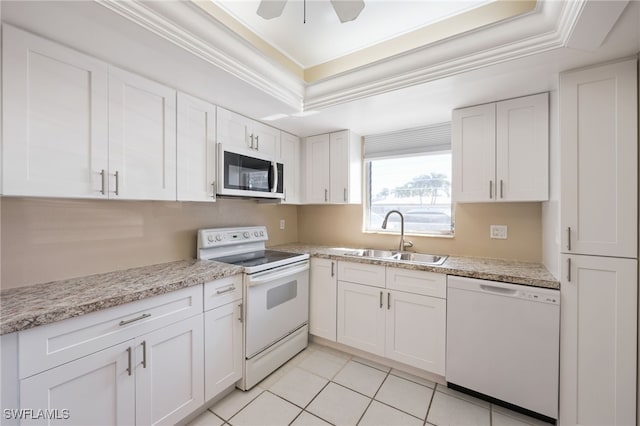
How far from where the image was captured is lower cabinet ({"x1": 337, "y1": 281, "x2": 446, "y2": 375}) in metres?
1.99

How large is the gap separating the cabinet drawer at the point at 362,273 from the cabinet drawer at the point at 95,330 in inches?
49.1

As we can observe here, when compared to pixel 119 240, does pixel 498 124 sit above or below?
above

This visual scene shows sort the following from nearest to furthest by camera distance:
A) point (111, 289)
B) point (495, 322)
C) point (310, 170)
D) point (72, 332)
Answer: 1. point (72, 332)
2. point (111, 289)
3. point (495, 322)
4. point (310, 170)

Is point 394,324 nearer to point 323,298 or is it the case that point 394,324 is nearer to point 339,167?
point 323,298

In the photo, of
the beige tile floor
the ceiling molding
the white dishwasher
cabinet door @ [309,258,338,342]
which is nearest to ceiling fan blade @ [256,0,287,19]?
the ceiling molding

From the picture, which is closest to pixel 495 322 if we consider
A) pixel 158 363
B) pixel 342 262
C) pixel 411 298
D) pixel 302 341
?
pixel 411 298

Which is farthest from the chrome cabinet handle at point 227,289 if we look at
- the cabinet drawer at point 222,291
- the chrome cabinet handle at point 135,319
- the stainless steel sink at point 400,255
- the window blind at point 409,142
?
the window blind at point 409,142

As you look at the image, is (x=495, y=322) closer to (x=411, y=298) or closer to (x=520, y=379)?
(x=520, y=379)

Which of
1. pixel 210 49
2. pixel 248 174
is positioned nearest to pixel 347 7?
pixel 210 49

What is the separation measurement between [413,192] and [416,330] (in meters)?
1.34

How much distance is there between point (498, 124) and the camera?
1997 mm

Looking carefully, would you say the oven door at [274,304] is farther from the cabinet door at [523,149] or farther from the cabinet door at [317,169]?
the cabinet door at [523,149]

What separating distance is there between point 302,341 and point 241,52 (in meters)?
2.37

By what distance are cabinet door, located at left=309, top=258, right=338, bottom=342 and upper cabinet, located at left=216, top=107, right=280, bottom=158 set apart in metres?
1.18
